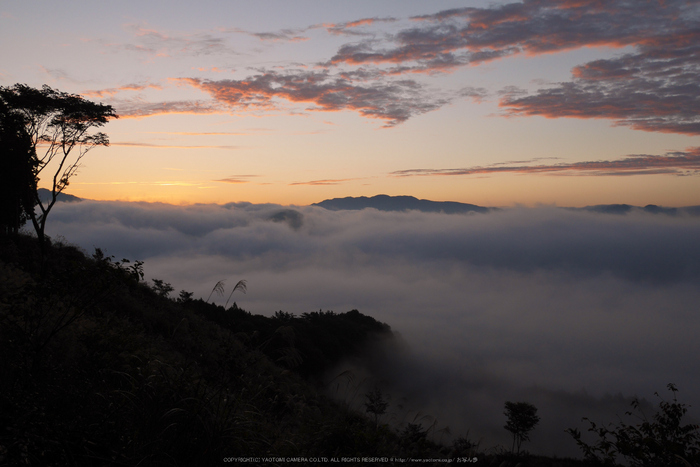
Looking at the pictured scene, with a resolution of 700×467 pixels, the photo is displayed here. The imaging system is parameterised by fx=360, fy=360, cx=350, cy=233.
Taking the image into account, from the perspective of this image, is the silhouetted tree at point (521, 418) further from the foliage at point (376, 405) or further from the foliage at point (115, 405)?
the foliage at point (115, 405)

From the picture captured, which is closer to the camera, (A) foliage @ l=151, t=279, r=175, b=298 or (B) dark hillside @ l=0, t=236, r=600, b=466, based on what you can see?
(B) dark hillside @ l=0, t=236, r=600, b=466

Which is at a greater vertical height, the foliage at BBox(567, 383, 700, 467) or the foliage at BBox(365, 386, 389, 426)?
the foliage at BBox(567, 383, 700, 467)

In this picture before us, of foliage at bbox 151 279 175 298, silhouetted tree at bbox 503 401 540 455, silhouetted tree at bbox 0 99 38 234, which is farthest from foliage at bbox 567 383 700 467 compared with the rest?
silhouetted tree at bbox 503 401 540 455

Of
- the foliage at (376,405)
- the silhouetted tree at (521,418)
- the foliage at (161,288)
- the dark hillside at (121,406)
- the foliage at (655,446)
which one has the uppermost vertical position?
the dark hillside at (121,406)

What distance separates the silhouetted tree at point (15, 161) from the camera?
1992 centimetres

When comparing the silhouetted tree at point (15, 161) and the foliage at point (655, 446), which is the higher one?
the silhouetted tree at point (15, 161)

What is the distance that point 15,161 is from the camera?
790 inches

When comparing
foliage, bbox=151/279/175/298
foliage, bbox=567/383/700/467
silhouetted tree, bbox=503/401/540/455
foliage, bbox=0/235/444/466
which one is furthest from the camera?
silhouetted tree, bbox=503/401/540/455

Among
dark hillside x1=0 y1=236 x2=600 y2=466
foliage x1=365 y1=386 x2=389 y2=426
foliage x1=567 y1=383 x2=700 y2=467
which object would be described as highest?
dark hillside x1=0 y1=236 x2=600 y2=466

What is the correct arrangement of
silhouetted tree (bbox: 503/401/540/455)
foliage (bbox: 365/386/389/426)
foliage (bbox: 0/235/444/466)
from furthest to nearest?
silhouetted tree (bbox: 503/401/540/455)
foliage (bbox: 365/386/389/426)
foliage (bbox: 0/235/444/466)

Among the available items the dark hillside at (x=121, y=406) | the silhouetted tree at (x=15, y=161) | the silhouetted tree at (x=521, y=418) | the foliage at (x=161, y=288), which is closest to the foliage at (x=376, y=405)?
the dark hillside at (x=121, y=406)

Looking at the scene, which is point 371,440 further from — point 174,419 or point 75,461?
point 75,461

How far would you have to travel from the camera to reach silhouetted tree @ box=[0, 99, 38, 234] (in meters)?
19.9

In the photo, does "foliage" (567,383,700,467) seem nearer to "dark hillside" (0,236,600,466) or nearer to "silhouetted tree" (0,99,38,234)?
"dark hillside" (0,236,600,466)
